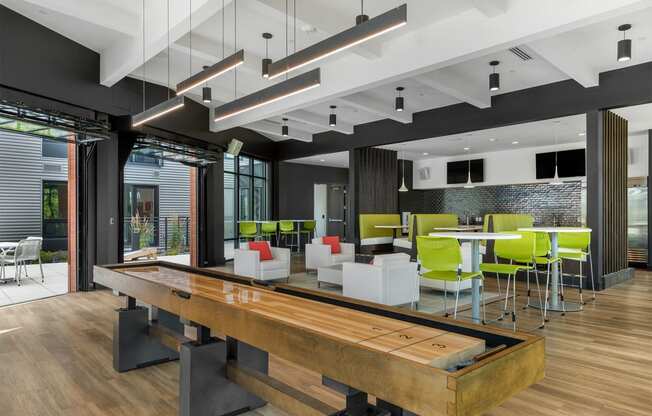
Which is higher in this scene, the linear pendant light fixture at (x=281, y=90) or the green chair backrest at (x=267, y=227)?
the linear pendant light fixture at (x=281, y=90)

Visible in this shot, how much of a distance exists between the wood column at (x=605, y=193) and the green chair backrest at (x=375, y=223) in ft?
16.9

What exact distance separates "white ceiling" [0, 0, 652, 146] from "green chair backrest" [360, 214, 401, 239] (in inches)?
155

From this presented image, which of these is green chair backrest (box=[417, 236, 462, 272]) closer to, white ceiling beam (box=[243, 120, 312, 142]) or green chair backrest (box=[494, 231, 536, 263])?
green chair backrest (box=[494, 231, 536, 263])

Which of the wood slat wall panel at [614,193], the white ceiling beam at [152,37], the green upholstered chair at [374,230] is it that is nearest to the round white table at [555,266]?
the wood slat wall panel at [614,193]

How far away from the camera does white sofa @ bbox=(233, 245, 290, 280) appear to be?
7.26 meters

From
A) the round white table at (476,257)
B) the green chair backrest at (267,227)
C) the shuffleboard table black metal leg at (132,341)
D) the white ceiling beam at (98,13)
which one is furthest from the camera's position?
the green chair backrest at (267,227)

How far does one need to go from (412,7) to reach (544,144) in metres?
8.92

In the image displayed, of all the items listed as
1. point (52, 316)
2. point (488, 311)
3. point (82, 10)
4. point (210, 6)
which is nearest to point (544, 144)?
point (488, 311)

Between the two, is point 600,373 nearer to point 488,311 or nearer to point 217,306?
point 488,311

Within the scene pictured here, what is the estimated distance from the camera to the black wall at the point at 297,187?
46.5ft

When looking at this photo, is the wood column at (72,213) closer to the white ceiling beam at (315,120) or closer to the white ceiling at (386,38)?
the white ceiling at (386,38)

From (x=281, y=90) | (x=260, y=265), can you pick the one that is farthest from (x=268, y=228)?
(x=281, y=90)

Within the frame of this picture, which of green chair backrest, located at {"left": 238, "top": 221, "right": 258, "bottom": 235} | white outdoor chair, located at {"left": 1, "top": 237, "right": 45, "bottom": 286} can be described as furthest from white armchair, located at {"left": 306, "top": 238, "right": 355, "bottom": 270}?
white outdoor chair, located at {"left": 1, "top": 237, "right": 45, "bottom": 286}

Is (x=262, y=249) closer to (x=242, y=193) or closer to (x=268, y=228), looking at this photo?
(x=268, y=228)
